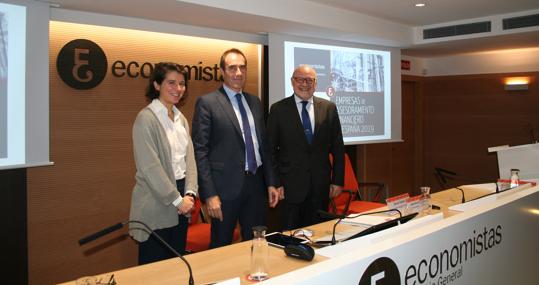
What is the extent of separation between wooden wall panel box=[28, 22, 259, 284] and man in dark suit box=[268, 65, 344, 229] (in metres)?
1.52

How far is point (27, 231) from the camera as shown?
134 inches

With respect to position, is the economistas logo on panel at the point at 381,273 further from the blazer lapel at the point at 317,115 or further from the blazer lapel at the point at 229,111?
the blazer lapel at the point at 317,115

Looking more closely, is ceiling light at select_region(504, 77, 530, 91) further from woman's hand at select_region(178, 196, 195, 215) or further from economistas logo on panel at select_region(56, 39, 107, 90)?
woman's hand at select_region(178, 196, 195, 215)

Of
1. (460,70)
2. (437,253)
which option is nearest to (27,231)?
(437,253)

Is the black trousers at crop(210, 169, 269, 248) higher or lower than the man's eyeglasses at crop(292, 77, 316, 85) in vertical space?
lower

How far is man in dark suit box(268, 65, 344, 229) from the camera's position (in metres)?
3.07

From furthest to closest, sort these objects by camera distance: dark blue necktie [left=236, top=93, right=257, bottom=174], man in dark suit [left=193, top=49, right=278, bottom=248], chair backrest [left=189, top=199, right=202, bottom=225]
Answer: chair backrest [left=189, top=199, right=202, bottom=225], dark blue necktie [left=236, top=93, right=257, bottom=174], man in dark suit [left=193, top=49, right=278, bottom=248]

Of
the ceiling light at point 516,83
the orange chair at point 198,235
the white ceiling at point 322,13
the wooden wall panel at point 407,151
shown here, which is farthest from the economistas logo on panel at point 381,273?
the ceiling light at point 516,83

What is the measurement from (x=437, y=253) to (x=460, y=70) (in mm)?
6408

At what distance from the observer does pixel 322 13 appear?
4.49m

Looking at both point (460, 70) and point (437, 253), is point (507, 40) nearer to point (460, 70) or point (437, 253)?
point (460, 70)

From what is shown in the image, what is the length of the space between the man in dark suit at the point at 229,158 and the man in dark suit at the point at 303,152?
0.36 meters

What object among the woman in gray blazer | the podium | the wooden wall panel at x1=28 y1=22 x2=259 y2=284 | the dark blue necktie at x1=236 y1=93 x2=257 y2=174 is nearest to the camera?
the woman in gray blazer

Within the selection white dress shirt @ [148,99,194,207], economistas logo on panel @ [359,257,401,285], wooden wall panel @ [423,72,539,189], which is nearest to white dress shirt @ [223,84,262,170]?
white dress shirt @ [148,99,194,207]
